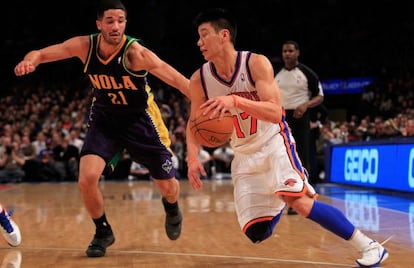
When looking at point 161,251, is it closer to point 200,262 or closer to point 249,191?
point 200,262

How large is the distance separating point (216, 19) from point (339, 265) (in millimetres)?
1636

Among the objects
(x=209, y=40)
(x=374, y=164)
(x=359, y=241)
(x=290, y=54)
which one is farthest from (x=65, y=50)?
(x=374, y=164)

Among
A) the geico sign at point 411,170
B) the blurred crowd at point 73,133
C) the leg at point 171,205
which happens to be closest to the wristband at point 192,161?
the leg at point 171,205

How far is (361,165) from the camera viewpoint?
30.4ft

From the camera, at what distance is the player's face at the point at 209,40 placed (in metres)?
3.35

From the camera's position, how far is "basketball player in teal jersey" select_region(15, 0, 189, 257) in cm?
404

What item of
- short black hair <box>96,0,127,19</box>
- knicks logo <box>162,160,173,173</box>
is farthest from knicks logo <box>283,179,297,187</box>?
short black hair <box>96,0,127,19</box>

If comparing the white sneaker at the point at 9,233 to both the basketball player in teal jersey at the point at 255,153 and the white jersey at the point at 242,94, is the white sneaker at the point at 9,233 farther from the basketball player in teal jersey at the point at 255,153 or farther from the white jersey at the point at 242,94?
the white jersey at the point at 242,94

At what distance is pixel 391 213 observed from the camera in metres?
6.20

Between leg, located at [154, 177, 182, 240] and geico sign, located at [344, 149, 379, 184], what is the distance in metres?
4.87

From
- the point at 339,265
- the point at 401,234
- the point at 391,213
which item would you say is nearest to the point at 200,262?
the point at 339,265

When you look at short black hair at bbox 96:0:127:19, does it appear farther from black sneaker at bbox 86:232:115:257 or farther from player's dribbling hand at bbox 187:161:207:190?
black sneaker at bbox 86:232:115:257

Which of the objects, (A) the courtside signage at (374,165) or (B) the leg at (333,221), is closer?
(B) the leg at (333,221)

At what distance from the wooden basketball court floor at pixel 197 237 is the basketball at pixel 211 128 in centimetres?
82
